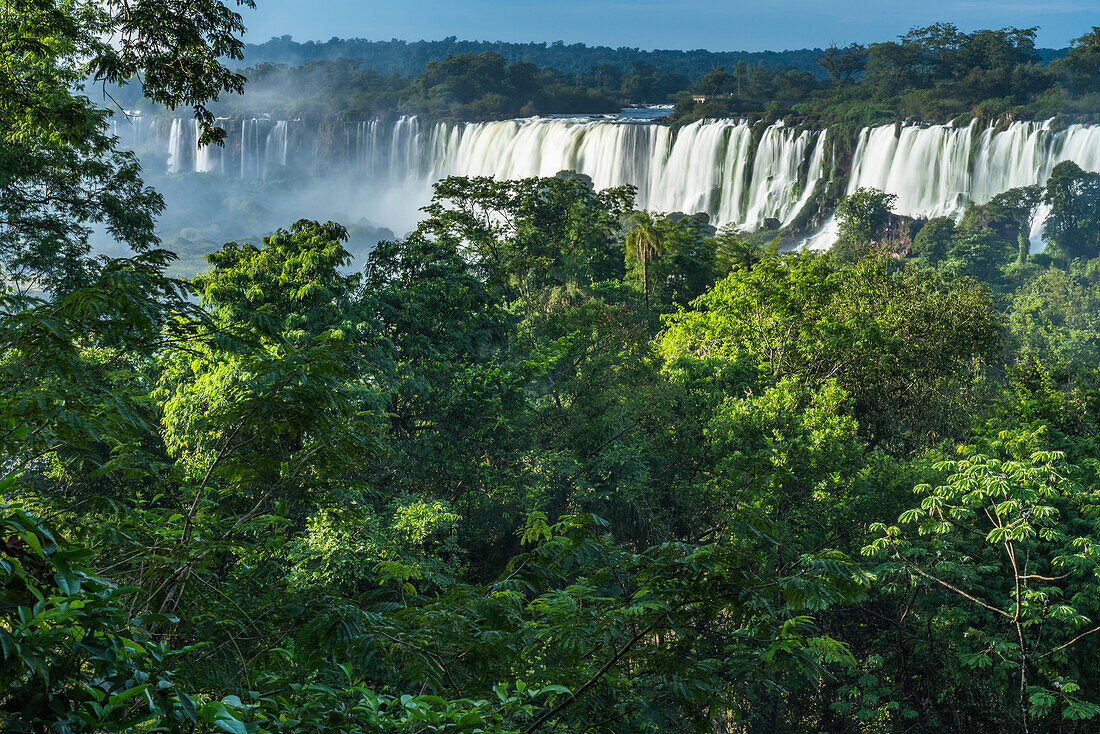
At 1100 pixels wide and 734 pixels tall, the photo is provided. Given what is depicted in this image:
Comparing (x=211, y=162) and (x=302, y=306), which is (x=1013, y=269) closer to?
(x=302, y=306)

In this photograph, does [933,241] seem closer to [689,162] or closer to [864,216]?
[864,216]

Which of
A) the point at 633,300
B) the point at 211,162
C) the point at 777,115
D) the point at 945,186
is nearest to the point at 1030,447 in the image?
the point at 633,300

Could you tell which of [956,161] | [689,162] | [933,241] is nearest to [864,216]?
[933,241]

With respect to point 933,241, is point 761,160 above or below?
above

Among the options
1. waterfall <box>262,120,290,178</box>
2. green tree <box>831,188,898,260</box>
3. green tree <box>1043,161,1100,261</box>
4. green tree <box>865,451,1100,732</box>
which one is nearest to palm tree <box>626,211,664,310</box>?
green tree <box>865,451,1100,732</box>

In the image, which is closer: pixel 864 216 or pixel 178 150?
pixel 864 216

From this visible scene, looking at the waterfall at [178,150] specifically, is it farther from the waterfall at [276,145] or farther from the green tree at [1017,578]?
the green tree at [1017,578]

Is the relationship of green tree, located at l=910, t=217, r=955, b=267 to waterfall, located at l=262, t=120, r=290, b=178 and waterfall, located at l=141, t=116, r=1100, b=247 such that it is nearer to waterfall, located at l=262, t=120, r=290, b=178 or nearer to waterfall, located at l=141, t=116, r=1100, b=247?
waterfall, located at l=141, t=116, r=1100, b=247
